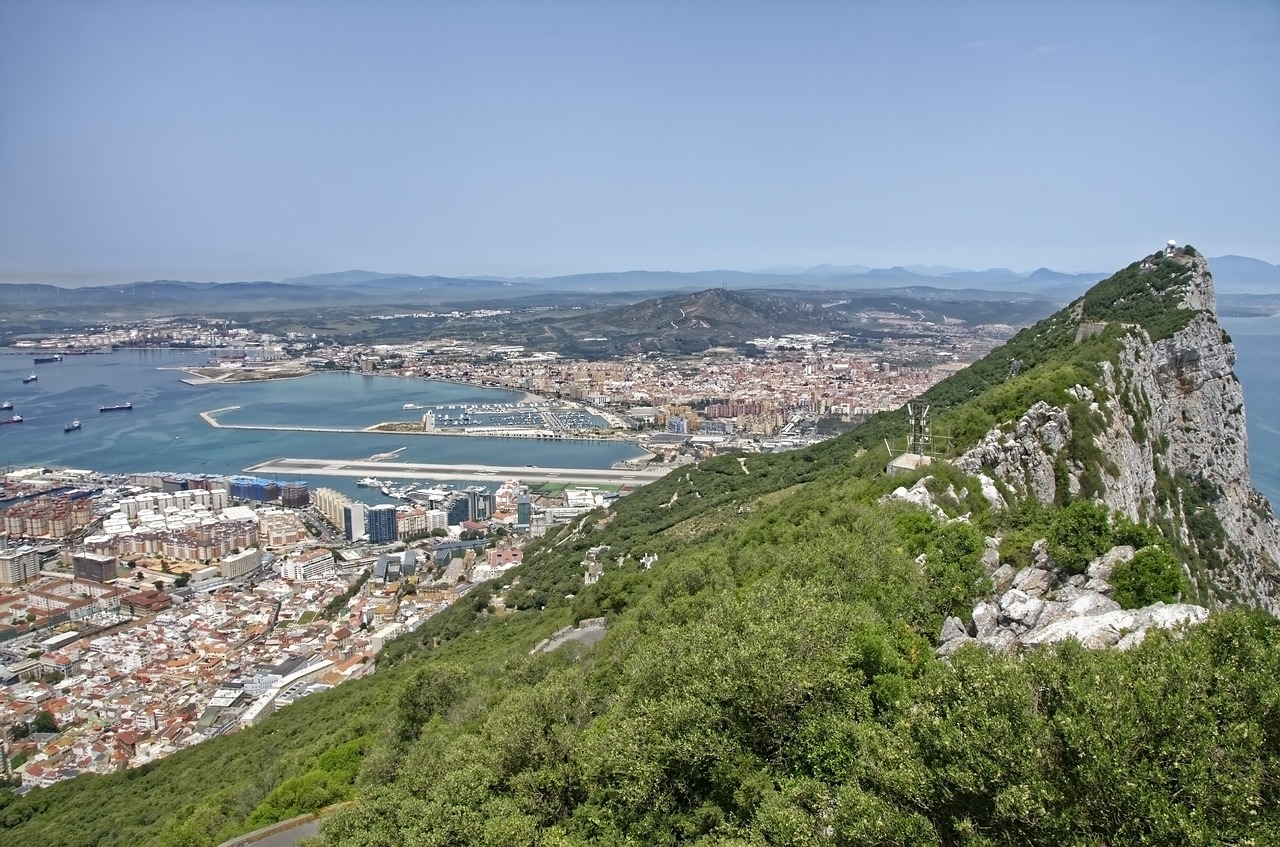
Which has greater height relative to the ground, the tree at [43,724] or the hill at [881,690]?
the hill at [881,690]

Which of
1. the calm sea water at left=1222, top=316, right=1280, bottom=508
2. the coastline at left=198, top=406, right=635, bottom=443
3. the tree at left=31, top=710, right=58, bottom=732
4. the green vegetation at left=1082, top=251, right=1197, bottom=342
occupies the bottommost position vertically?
the tree at left=31, top=710, right=58, bottom=732

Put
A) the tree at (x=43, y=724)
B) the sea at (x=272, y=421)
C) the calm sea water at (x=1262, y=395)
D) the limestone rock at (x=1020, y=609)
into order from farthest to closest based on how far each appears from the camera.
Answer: the sea at (x=272, y=421) → the calm sea water at (x=1262, y=395) → the tree at (x=43, y=724) → the limestone rock at (x=1020, y=609)

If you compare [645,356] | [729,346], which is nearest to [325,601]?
[645,356]

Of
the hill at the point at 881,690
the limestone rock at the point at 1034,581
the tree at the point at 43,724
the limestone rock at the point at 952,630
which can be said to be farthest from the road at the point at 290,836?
the tree at the point at 43,724

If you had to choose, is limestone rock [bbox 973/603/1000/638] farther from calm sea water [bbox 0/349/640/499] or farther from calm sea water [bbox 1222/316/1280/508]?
calm sea water [bbox 0/349/640/499]

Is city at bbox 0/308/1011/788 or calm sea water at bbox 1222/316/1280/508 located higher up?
calm sea water at bbox 1222/316/1280/508

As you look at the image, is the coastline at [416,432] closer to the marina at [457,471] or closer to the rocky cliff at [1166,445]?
the marina at [457,471]

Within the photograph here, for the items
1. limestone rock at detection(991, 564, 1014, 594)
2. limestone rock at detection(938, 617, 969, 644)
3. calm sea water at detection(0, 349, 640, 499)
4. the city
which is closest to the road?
limestone rock at detection(938, 617, 969, 644)
